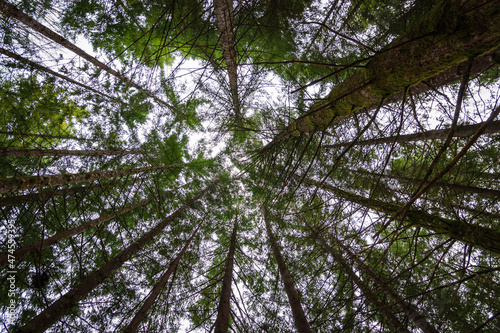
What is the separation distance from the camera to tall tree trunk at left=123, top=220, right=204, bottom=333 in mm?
3741

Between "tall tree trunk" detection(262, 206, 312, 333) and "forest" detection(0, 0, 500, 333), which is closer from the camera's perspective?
"forest" detection(0, 0, 500, 333)

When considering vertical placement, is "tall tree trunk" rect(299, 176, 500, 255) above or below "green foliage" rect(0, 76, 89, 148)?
below

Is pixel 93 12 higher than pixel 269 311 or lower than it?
higher

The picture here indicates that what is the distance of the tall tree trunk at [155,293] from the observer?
3.74 metres

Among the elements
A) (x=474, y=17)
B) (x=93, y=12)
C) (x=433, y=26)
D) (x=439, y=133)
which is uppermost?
(x=93, y=12)

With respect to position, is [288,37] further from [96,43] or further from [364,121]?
[96,43]

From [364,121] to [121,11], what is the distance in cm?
623

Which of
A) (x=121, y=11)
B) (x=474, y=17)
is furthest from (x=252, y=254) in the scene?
(x=121, y=11)

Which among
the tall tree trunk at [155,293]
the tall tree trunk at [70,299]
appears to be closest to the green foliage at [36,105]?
the tall tree trunk at [70,299]

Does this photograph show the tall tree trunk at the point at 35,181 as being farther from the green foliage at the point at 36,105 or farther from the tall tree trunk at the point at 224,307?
the tall tree trunk at the point at 224,307

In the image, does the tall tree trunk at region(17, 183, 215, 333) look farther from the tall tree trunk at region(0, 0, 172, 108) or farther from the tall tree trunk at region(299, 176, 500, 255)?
the tall tree trunk at region(299, 176, 500, 255)

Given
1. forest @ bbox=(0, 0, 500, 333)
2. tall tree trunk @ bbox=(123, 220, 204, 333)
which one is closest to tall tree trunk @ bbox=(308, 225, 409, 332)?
forest @ bbox=(0, 0, 500, 333)

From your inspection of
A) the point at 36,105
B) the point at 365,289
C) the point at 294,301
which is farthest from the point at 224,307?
the point at 36,105

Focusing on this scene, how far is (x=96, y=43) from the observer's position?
5.68m
